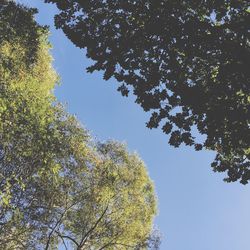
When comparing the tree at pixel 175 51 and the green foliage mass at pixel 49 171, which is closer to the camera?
the tree at pixel 175 51

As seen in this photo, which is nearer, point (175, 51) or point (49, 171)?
point (175, 51)

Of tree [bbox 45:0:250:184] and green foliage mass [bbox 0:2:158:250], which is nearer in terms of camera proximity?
tree [bbox 45:0:250:184]

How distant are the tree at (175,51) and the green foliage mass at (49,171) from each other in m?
9.32

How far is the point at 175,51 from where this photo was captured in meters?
18.6

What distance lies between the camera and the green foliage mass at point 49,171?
29484 mm

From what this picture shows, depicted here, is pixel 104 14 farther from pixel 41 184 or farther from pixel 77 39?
pixel 41 184

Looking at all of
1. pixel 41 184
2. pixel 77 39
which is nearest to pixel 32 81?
pixel 41 184

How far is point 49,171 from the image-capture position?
31203 mm

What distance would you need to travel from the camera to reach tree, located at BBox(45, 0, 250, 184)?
57.6 feet

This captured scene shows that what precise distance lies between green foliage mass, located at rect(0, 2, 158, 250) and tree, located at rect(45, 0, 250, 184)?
9.32 m

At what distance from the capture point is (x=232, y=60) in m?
17.3

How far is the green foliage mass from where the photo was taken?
96.7ft

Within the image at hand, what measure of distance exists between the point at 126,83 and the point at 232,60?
4381 millimetres

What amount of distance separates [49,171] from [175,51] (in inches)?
621
